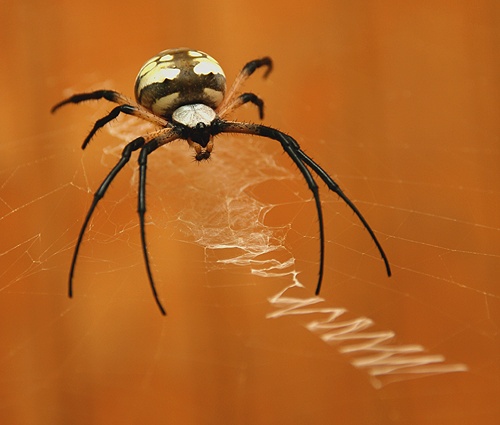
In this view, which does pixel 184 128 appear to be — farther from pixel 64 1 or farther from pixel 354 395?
pixel 354 395

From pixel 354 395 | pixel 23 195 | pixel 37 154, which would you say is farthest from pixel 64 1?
pixel 354 395

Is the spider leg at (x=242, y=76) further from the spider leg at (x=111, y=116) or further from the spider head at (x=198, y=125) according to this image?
the spider leg at (x=111, y=116)

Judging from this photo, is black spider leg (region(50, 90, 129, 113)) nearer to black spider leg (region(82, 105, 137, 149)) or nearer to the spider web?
black spider leg (region(82, 105, 137, 149))

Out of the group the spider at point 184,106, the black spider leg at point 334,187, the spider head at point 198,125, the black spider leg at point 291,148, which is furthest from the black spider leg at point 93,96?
the black spider leg at point 334,187

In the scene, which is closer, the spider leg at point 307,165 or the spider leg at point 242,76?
the spider leg at point 307,165

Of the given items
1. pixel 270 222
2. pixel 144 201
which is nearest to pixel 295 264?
pixel 270 222
